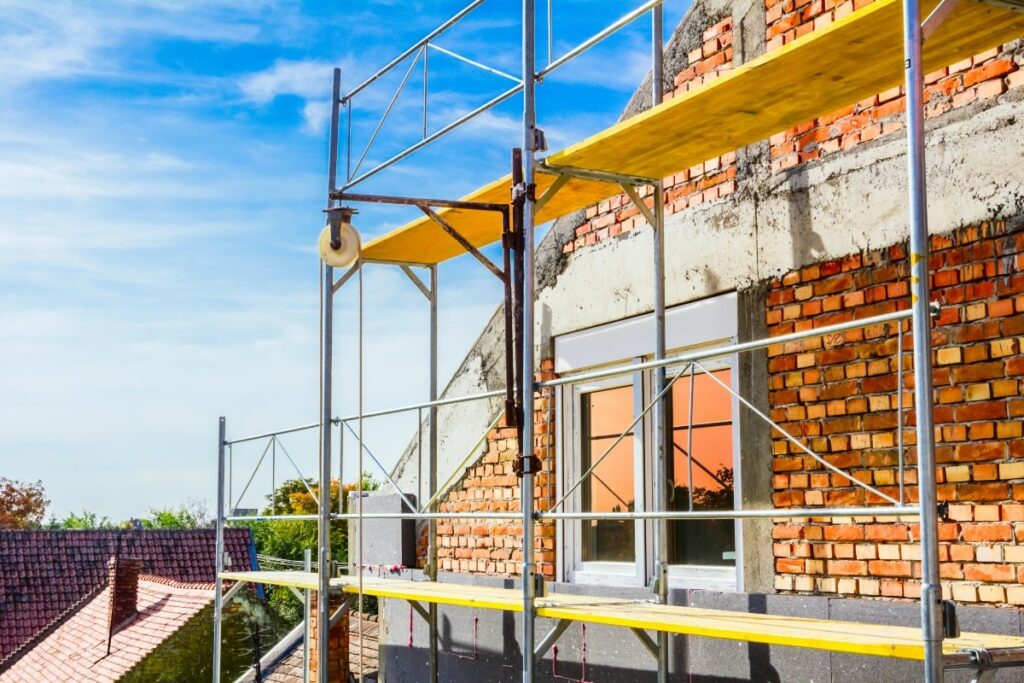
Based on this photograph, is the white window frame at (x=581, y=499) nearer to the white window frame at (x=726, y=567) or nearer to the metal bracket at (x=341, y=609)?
the white window frame at (x=726, y=567)

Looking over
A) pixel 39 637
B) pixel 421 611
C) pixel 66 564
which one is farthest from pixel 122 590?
pixel 421 611

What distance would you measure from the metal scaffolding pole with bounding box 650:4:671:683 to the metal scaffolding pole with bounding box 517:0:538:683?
2.78ft

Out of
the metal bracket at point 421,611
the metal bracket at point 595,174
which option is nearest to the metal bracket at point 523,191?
the metal bracket at point 595,174

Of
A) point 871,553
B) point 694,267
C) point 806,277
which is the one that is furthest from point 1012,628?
point 694,267

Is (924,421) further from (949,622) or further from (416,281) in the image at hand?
(416,281)

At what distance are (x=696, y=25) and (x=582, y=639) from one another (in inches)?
153

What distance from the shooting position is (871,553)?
19.7 feet

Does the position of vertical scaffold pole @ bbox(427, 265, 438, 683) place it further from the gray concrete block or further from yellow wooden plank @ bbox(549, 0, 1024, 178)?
yellow wooden plank @ bbox(549, 0, 1024, 178)

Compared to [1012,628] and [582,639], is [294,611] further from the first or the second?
[1012,628]

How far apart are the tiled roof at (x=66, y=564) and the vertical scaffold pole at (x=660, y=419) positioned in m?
23.1

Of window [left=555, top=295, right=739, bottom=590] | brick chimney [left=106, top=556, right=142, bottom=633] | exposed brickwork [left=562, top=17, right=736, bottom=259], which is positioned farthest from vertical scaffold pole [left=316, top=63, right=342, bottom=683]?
brick chimney [left=106, top=556, right=142, bottom=633]

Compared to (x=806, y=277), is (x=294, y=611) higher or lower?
lower

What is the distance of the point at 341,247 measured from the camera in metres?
7.32

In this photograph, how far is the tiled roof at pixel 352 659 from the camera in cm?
1269
